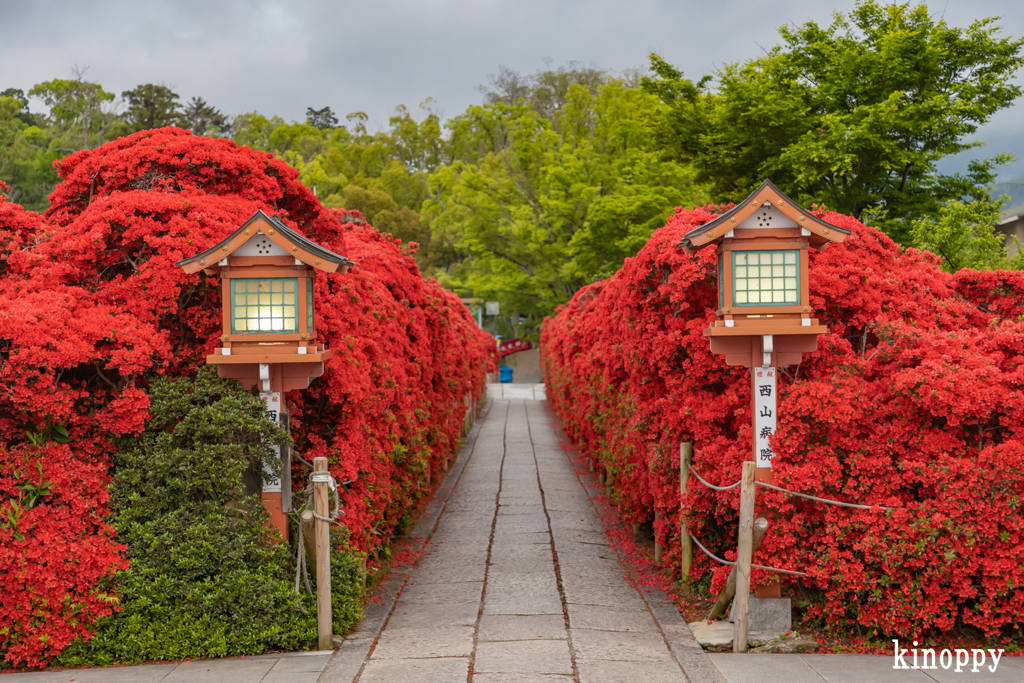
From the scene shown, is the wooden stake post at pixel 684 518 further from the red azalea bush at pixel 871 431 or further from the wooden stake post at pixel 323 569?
the wooden stake post at pixel 323 569

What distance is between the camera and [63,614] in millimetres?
5582

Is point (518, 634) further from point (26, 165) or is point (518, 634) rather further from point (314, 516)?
point (26, 165)

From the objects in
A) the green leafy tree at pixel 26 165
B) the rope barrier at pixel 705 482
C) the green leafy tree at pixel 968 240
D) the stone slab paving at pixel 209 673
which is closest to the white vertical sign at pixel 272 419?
the stone slab paving at pixel 209 673

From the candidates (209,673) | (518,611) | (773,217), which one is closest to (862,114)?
(773,217)

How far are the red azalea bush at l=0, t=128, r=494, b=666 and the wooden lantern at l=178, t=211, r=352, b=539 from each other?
1.93 feet

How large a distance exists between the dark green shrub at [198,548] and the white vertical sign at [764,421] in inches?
139

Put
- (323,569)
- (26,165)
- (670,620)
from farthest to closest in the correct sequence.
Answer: (26,165) < (670,620) < (323,569)

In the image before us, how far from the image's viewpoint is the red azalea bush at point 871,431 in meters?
5.57

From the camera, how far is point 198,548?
5.79 m

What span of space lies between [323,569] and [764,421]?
3.66m

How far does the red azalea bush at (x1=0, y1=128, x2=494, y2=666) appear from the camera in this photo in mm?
5617

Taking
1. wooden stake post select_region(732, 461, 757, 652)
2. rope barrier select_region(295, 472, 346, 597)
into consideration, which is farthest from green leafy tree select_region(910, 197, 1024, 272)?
rope barrier select_region(295, 472, 346, 597)

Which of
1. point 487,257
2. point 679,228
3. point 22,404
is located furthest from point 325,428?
point 487,257

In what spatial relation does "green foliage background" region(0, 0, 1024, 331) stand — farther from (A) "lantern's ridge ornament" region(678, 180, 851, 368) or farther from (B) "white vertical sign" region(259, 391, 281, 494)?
(B) "white vertical sign" region(259, 391, 281, 494)
